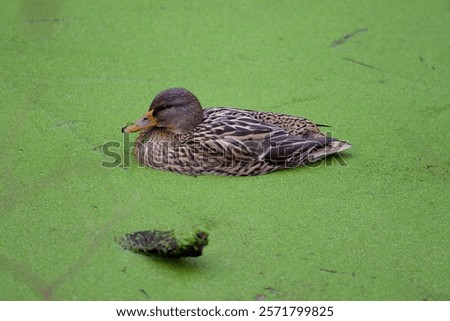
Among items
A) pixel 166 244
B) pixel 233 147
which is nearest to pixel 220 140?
pixel 233 147

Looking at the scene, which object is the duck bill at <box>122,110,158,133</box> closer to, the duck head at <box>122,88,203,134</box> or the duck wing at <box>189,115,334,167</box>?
the duck head at <box>122,88,203,134</box>

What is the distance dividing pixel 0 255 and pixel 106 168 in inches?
36.9

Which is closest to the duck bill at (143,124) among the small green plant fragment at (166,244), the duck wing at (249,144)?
the duck wing at (249,144)

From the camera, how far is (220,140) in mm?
4250

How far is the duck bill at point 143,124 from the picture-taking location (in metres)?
4.39

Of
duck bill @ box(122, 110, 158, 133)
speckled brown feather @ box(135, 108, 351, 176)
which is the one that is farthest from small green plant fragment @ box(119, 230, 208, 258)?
duck bill @ box(122, 110, 158, 133)

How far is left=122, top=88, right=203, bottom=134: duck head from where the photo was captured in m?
4.36

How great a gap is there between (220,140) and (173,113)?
0.34m

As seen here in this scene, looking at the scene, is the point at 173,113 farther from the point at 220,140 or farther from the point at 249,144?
the point at 249,144

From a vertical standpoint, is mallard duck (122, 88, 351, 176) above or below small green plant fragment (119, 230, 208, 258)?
above

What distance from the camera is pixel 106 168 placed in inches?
166

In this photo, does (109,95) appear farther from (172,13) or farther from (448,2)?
(448,2)

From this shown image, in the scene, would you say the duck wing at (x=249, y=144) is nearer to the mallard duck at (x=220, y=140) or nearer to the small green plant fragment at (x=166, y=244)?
the mallard duck at (x=220, y=140)

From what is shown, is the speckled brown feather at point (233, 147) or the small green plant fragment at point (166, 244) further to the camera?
the speckled brown feather at point (233, 147)
